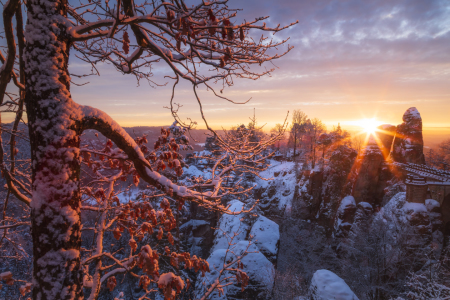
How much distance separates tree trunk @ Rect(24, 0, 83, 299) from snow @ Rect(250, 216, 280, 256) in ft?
43.7

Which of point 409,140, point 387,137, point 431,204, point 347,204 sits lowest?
point 347,204

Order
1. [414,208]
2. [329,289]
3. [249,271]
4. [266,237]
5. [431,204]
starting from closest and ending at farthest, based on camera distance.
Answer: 1. [249,271]
2. [329,289]
3. [266,237]
4. [414,208]
5. [431,204]

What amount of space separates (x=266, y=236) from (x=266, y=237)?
0.34 ft

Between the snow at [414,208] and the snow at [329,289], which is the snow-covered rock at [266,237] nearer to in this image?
the snow at [329,289]

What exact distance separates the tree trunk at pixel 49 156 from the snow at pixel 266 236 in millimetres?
13316

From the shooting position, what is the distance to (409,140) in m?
25.9

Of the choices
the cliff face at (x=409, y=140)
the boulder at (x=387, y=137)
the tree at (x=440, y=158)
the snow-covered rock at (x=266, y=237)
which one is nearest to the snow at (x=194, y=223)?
the snow-covered rock at (x=266, y=237)

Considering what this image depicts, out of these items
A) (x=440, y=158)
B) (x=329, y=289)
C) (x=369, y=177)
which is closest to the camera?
(x=329, y=289)

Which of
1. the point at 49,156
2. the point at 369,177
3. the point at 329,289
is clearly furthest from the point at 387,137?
the point at 49,156

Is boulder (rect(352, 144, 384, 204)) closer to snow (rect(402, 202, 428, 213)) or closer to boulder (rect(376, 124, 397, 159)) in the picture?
boulder (rect(376, 124, 397, 159))

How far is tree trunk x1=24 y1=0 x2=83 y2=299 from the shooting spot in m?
1.71

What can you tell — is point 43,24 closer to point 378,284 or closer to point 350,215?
point 378,284

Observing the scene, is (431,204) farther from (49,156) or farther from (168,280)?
(49,156)

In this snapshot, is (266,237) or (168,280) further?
(266,237)
